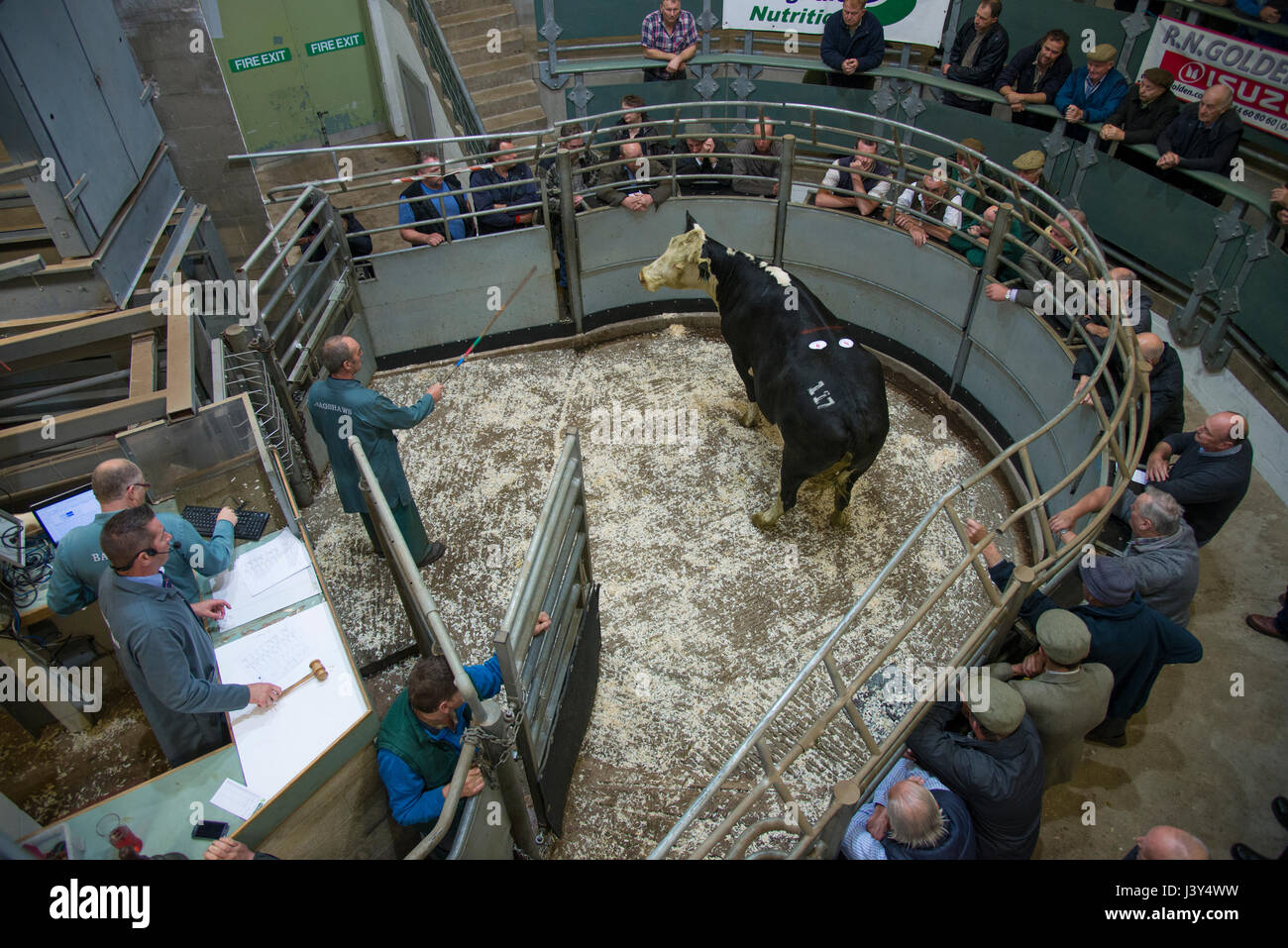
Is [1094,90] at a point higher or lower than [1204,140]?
higher

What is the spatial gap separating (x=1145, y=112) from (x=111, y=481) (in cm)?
727

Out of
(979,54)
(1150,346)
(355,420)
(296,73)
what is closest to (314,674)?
(355,420)

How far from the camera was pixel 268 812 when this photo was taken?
9.29 feet

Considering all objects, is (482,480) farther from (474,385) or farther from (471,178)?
(471,178)

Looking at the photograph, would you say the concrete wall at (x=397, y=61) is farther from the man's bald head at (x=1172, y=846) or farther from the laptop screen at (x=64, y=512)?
the man's bald head at (x=1172, y=846)

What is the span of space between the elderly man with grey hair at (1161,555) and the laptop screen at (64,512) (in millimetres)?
4727

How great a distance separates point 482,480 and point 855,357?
262cm

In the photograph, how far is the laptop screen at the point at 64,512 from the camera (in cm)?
392

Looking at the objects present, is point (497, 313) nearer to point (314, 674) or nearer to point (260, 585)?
point (260, 585)

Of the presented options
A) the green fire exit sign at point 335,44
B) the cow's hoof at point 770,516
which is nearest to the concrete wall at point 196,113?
the green fire exit sign at point 335,44

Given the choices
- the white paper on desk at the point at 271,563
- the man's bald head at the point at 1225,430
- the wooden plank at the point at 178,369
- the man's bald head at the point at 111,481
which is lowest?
the white paper on desk at the point at 271,563

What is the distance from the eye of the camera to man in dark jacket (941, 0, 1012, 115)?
7.07m

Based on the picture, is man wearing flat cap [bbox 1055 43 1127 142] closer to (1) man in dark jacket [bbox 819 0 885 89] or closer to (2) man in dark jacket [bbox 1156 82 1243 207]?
(2) man in dark jacket [bbox 1156 82 1243 207]

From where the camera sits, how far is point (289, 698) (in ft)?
10.4
